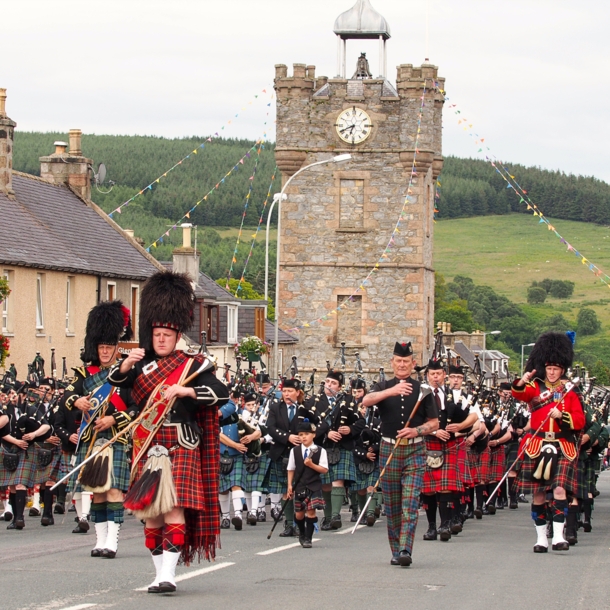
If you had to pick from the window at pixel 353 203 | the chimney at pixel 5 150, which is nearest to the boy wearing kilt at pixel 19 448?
the chimney at pixel 5 150

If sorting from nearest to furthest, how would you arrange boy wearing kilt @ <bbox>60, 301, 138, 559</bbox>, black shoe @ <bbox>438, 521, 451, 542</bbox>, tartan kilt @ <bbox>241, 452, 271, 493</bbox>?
boy wearing kilt @ <bbox>60, 301, 138, 559</bbox> → black shoe @ <bbox>438, 521, 451, 542</bbox> → tartan kilt @ <bbox>241, 452, 271, 493</bbox>

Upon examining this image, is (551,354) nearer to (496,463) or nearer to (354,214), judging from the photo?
(496,463)

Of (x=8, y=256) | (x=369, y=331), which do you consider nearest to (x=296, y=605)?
(x=8, y=256)

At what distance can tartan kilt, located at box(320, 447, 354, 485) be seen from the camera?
744 inches

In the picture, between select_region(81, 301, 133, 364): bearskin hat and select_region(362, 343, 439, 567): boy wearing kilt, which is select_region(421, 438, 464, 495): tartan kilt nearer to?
select_region(362, 343, 439, 567): boy wearing kilt

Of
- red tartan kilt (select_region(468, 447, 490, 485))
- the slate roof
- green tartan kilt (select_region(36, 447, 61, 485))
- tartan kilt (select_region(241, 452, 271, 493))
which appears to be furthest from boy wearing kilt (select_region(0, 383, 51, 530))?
the slate roof

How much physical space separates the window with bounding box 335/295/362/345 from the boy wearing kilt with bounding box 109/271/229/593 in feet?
148

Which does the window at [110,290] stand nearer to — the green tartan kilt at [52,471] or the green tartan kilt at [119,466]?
the green tartan kilt at [52,471]

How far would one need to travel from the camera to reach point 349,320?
56250 mm

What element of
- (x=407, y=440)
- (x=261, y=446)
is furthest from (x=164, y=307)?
(x=261, y=446)

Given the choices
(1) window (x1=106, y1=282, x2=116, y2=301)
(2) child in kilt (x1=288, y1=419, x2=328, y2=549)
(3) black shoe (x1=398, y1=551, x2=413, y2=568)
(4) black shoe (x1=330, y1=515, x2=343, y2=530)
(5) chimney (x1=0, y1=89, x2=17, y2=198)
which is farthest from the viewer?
(1) window (x1=106, y1=282, x2=116, y2=301)

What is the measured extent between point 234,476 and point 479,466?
4.24m

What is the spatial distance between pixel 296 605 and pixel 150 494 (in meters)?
1.27

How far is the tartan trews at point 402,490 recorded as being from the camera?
517 inches
